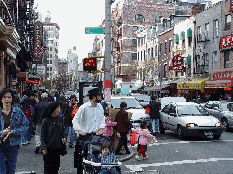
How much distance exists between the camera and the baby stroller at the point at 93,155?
20.2 feet

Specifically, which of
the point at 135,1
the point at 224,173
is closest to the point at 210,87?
the point at 224,173

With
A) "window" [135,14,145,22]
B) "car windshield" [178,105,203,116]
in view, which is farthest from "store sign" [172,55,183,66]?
"window" [135,14,145,22]

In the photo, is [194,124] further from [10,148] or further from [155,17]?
[155,17]

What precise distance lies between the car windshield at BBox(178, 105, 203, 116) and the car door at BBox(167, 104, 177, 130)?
0.80ft

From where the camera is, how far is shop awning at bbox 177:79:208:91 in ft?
112

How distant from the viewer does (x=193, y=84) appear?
35625mm

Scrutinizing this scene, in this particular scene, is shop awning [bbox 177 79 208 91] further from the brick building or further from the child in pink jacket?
the brick building

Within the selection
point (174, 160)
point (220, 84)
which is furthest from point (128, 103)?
point (220, 84)

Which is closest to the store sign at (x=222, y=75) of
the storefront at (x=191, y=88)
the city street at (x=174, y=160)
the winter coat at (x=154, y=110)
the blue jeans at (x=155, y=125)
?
the storefront at (x=191, y=88)

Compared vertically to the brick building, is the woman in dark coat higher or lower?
lower

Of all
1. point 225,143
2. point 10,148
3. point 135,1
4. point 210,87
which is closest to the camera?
point 10,148

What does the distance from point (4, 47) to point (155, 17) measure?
57456 millimetres

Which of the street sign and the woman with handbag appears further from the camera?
the street sign

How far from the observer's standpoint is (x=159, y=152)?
11484 mm
